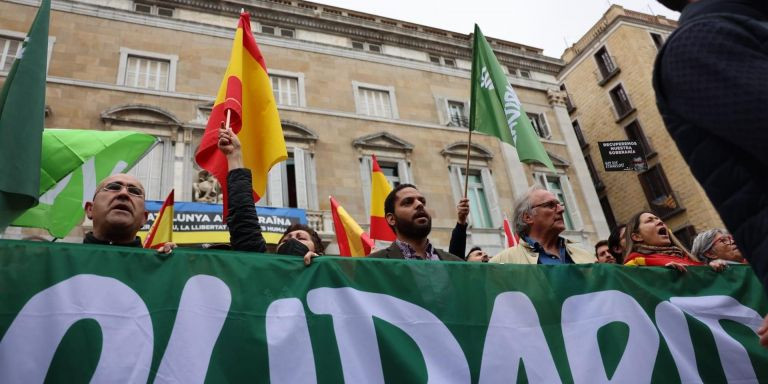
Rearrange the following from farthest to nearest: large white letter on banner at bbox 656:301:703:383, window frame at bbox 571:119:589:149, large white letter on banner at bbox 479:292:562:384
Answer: window frame at bbox 571:119:589:149 → large white letter on banner at bbox 656:301:703:383 → large white letter on banner at bbox 479:292:562:384

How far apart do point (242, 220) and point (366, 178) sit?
11.7 meters

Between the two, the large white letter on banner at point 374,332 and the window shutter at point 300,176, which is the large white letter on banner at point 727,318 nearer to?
the large white letter on banner at point 374,332

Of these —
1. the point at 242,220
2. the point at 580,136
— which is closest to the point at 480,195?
the point at 580,136

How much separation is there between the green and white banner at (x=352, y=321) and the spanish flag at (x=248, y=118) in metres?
1.18

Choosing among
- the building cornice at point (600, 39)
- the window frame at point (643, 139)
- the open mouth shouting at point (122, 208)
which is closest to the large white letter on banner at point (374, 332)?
the open mouth shouting at point (122, 208)

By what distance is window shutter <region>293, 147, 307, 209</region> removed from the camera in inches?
523

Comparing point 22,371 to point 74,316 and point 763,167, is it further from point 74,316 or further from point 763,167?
point 763,167

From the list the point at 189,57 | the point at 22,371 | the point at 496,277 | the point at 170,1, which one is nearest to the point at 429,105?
the point at 189,57

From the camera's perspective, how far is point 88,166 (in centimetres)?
505

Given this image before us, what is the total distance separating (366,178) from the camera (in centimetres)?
1465

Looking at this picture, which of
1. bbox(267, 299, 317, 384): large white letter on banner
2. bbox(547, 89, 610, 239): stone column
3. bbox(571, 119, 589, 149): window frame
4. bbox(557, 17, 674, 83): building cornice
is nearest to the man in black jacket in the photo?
bbox(267, 299, 317, 384): large white letter on banner

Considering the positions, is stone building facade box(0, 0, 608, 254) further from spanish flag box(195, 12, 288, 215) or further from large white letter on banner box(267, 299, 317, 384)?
large white letter on banner box(267, 299, 317, 384)

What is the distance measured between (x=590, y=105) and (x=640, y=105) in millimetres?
3387

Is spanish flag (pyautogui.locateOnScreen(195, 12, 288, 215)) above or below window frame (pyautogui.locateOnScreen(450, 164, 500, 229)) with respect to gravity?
below
